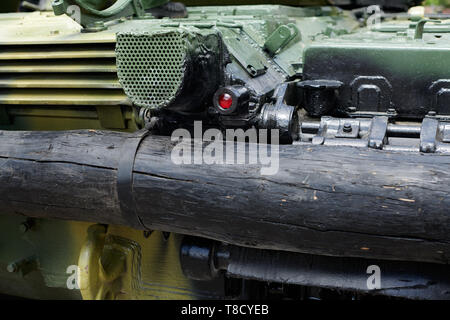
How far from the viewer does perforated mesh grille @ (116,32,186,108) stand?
2.18 m

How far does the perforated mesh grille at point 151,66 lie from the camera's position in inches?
85.7

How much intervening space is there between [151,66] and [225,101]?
0.42 meters

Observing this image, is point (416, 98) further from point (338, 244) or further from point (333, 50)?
point (338, 244)

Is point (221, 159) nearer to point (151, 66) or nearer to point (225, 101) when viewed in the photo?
point (225, 101)

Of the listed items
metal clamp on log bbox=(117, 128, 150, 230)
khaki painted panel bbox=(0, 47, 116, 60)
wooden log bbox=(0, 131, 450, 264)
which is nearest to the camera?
wooden log bbox=(0, 131, 450, 264)

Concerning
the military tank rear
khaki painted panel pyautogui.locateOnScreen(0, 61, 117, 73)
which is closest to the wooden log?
the military tank rear

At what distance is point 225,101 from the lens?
2.49 meters

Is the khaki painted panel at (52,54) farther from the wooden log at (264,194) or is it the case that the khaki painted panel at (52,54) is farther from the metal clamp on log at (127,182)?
the metal clamp on log at (127,182)

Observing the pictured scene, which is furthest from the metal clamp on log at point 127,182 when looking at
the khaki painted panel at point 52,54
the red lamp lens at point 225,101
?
the khaki painted panel at point 52,54

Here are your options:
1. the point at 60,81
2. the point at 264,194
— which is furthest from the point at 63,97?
the point at 264,194

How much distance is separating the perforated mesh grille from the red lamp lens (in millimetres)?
334

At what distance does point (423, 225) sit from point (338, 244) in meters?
0.34

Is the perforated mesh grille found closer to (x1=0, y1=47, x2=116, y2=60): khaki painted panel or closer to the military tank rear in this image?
the military tank rear
